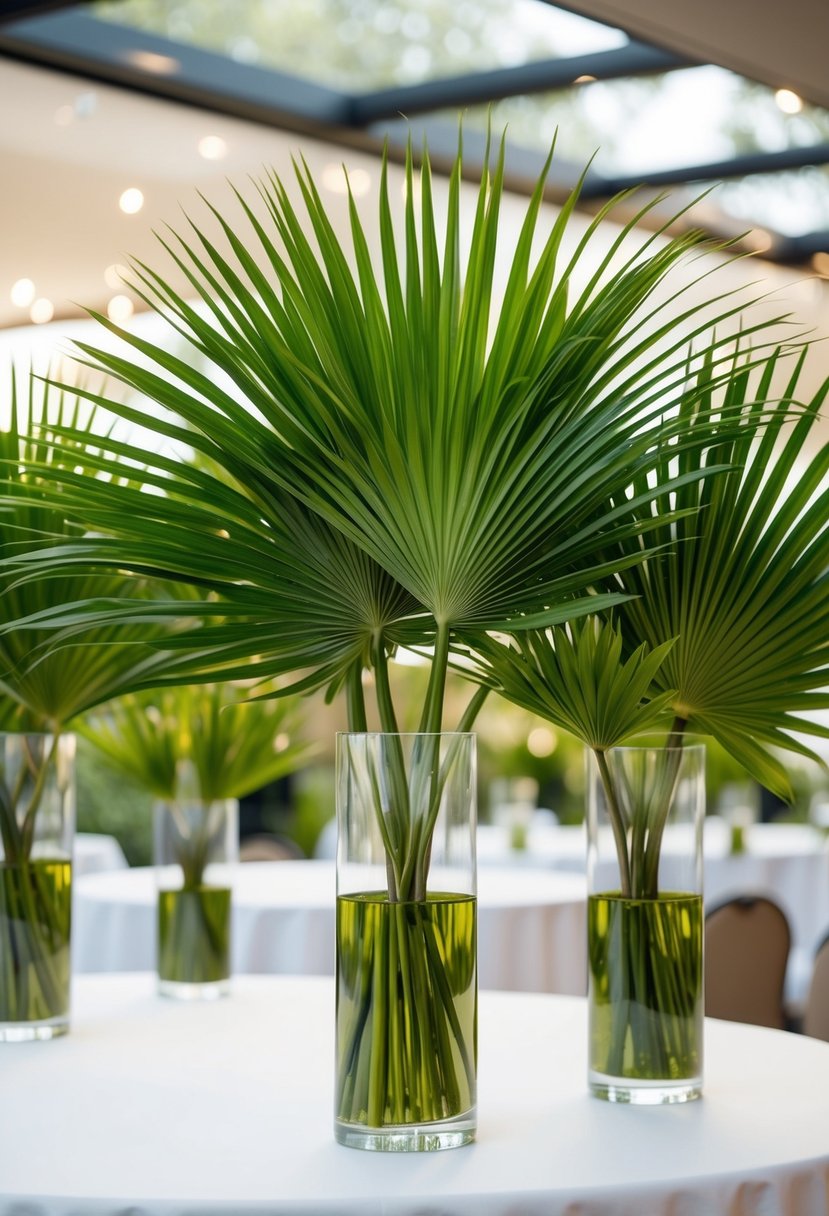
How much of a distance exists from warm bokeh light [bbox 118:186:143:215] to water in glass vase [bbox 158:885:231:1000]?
2.87 m

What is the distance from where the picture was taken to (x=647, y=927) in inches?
74.4

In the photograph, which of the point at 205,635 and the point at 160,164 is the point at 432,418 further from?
the point at 160,164

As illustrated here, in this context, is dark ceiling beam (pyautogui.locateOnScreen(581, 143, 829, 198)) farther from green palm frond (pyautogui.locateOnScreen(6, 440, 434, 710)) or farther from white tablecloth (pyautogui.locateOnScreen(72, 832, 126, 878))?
green palm frond (pyautogui.locateOnScreen(6, 440, 434, 710))

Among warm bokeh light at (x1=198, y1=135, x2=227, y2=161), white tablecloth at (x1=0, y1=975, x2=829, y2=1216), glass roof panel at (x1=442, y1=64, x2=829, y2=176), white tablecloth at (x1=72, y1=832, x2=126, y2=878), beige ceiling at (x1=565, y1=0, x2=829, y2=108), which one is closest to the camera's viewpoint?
white tablecloth at (x1=0, y1=975, x2=829, y2=1216)

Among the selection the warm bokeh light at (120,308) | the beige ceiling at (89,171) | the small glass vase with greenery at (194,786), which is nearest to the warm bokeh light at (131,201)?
the beige ceiling at (89,171)

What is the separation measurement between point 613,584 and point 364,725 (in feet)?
1.31

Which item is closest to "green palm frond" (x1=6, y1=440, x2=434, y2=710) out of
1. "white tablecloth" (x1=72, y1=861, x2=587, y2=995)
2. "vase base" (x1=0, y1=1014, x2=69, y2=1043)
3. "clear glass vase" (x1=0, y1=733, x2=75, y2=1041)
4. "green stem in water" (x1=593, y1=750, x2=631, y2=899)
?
"green stem in water" (x1=593, y1=750, x2=631, y2=899)

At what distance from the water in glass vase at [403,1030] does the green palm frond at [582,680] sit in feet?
1.03

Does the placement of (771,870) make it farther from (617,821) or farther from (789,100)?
(617,821)

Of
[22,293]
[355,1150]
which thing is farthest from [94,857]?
[355,1150]

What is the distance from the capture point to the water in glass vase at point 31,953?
229 cm

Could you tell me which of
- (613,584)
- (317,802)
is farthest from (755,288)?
(613,584)

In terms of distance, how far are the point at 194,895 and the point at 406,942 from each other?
1.22 m

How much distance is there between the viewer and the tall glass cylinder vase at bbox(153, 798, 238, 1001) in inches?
107
